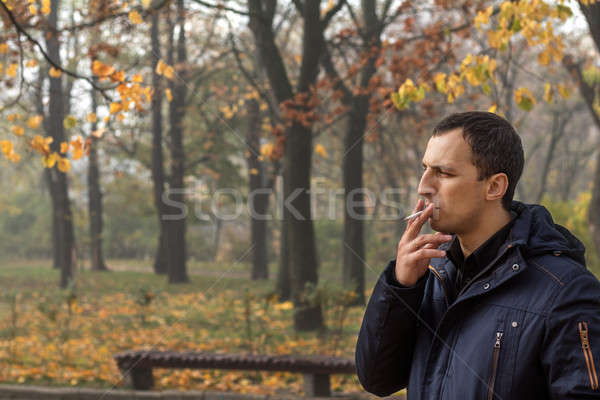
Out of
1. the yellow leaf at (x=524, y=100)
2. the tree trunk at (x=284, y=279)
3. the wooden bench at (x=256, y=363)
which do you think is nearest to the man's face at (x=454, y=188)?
the yellow leaf at (x=524, y=100)

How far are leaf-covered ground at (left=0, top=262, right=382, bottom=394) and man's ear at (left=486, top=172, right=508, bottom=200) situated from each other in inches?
165

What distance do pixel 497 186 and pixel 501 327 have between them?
392 millimetres

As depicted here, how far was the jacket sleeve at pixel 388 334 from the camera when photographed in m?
1.62

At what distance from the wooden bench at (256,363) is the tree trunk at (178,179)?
9218mm

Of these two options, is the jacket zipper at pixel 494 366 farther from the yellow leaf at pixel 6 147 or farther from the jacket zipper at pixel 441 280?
the yellow leaf at pixel 6 147

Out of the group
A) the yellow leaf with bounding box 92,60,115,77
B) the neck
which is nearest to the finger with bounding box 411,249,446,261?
the neck

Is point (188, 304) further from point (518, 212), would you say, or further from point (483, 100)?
point (483, 100)

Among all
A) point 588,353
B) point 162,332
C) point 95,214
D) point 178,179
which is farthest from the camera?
point 95,214

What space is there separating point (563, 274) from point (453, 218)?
1.06ft

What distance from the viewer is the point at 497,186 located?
1585mm

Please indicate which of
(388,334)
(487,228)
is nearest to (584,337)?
(487,228)

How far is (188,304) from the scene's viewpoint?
11.1 meters

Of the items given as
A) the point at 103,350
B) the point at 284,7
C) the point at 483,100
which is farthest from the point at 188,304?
the point at 483,100

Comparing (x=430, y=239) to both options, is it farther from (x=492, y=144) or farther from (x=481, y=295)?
(x=492, y=144)
